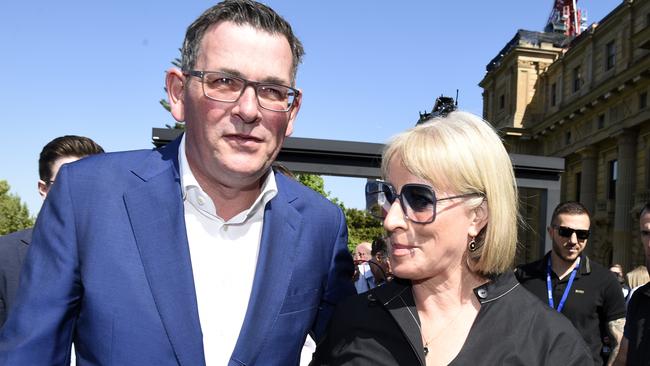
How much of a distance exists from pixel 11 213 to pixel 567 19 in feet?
161

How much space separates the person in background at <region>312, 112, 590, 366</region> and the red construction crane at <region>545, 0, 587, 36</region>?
5127 centimetres

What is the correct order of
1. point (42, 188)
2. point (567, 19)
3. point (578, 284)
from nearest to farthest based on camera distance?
1. point (42, 188)
2. point (578, 284)
3. point (567, 19)

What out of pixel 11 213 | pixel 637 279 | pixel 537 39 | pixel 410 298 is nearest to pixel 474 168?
pixel 410 298

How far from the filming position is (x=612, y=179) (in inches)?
1287

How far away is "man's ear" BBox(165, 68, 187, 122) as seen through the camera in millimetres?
2479

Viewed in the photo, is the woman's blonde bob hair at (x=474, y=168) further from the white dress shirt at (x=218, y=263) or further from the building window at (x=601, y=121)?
the building window at (x=601, y=121)

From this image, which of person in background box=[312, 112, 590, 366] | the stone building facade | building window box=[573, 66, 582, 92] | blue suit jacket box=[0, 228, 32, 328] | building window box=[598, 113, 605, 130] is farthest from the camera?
building window box=[573, 66, 582, 92]

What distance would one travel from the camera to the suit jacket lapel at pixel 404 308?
267cm

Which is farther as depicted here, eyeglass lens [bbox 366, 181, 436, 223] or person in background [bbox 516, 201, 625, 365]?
person in background [bbox 516, 201, 625, 365]

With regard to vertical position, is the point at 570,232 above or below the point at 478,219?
below

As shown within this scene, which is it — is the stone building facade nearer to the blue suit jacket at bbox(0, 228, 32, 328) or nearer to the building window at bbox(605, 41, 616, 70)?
the building window at bbox(605, 41, 616, 70)

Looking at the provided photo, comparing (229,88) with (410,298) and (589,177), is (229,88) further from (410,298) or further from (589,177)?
(589,177)

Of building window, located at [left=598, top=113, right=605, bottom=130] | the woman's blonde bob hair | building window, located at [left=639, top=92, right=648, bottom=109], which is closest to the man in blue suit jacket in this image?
the woman's blonde bob hair

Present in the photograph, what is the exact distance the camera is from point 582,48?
36750 mm
